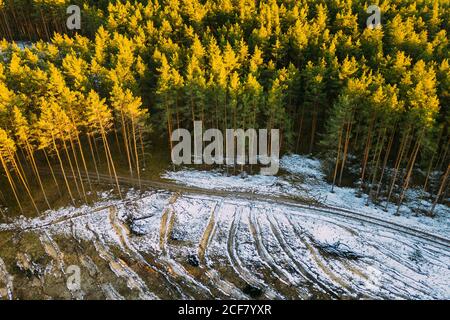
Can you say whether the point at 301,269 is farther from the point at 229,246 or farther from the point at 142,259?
the point at 142,259

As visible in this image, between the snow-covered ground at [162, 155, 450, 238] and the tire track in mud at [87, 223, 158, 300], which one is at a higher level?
the snow-covered ground at [162, 155, 450, 238]

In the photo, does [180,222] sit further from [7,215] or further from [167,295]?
[7,215]

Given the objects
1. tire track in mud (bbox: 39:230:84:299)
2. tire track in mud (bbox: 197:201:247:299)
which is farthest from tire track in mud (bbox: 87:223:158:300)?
tire track in mud (bbox: 197:201:247:299)

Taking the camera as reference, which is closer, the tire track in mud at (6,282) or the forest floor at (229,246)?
the tire track in mud at (6,282)

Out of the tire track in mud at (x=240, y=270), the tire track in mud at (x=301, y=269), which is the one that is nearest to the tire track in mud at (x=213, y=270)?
the tire track in mud at (x=240, y=270)

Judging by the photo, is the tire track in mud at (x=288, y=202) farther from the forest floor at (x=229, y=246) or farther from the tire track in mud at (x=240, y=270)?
the tire track in mud at (x=240, y=270)

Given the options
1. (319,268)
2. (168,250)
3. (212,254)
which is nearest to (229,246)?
(212,254)

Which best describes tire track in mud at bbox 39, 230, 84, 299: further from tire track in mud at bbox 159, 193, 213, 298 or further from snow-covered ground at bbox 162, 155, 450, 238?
snow-covered ground at bbox 162, 155, 450, 238

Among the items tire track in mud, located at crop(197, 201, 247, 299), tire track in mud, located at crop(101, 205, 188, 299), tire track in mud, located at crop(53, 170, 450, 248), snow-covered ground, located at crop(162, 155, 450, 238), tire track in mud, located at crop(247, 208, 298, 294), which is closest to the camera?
tire track in mud, located at crop(197, 201, 247, 299)
